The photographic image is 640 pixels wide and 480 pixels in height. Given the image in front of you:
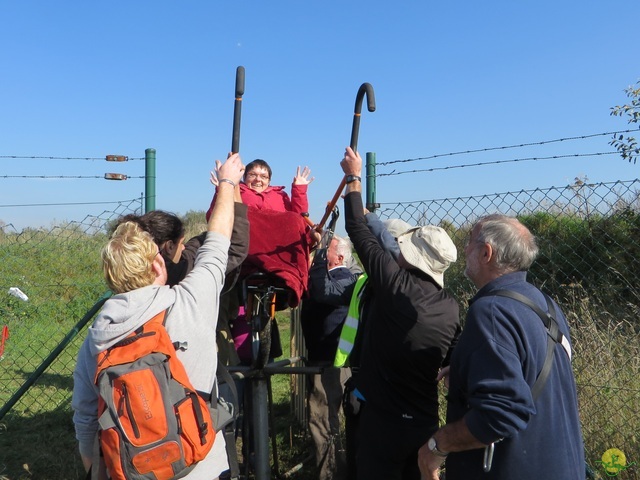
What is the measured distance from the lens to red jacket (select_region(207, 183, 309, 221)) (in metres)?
4.05

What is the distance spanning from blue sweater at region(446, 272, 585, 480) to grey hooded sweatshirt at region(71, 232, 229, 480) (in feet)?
3.04

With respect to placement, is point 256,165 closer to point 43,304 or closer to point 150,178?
point 150,178

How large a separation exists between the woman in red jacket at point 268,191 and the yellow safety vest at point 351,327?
72cm

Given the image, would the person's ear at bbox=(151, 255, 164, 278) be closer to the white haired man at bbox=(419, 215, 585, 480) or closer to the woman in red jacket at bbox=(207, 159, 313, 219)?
the white haired man at bbox=(419, 215, 585, 480)

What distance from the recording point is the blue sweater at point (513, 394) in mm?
2027

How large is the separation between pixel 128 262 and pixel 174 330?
0.98 ft

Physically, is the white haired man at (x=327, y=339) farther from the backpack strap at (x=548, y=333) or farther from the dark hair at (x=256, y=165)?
the backpack strap at (x=548, y=333)

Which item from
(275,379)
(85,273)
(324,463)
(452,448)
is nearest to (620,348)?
(324,463)

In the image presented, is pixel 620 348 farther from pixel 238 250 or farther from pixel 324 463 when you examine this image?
pixel 238 250

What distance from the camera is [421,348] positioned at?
2.86 metres

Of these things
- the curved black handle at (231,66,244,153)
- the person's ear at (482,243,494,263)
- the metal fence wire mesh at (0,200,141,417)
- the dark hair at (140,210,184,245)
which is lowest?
the metal fence wire mesh at (0,200,141,417)

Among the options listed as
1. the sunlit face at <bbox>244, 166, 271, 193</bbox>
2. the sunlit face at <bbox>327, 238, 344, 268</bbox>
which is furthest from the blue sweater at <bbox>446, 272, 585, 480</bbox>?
the sunlit face at <bbox>244, 166, 271, 193</bbox>

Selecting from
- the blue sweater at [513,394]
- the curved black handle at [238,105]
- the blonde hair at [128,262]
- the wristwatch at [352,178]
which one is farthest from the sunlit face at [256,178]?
the blue sweater at [513,394]

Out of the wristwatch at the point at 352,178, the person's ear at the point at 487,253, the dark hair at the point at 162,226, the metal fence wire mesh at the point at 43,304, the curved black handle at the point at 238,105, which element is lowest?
the metal fence wire mesh at the point at 43,304
